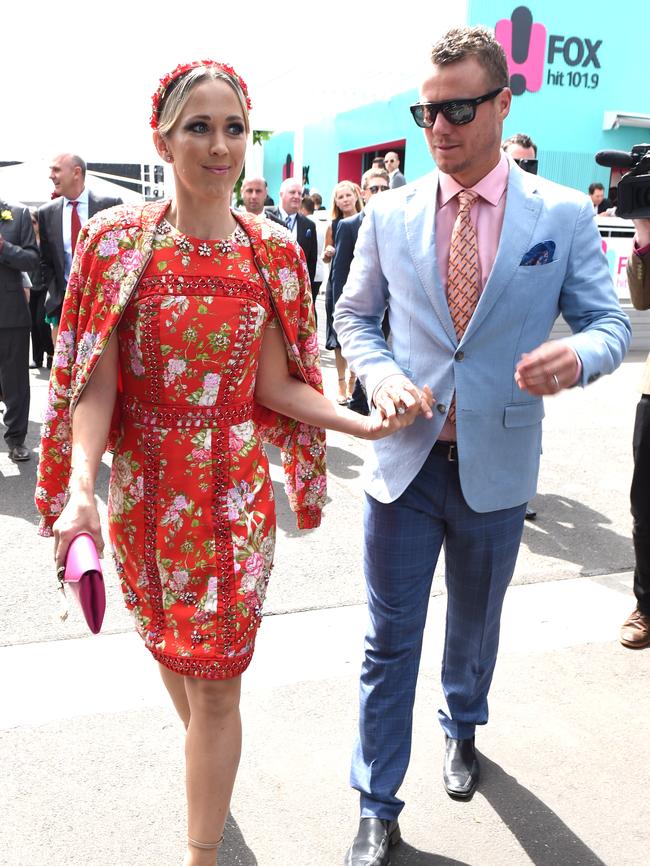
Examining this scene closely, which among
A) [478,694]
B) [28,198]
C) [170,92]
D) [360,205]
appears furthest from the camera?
[28,198]

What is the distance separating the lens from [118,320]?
214 centimetres

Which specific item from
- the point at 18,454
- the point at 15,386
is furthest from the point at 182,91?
the point at 18,454

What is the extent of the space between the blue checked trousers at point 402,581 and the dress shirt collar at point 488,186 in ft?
2.47

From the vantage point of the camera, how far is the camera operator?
3750mm

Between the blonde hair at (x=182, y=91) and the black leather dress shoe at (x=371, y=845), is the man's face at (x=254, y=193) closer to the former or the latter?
the blonde hair at (x=182, y=91)

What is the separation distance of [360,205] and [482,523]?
662 centimetres

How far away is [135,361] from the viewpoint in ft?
7.29

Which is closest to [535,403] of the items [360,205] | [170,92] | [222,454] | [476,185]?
[476,185]

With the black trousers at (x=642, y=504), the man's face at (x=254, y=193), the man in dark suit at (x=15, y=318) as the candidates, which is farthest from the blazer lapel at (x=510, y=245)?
the man's face at (x=254, y=193)

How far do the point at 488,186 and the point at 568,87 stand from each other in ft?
70.4

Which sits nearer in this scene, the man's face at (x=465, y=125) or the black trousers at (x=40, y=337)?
the man's face at (x=465, y=125)

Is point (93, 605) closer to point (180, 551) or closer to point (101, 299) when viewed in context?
point (180, 551)

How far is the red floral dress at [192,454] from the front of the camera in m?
2.19

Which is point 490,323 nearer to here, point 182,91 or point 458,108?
point 458,108
